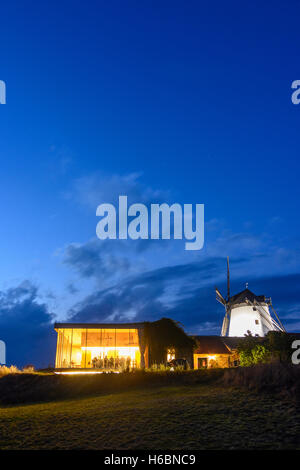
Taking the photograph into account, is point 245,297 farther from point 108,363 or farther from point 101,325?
point 108,363

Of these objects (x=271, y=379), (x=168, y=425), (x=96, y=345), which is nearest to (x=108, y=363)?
(x=96, y=345)

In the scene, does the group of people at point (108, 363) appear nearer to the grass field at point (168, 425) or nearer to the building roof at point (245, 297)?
the grass field at point (168, 425)

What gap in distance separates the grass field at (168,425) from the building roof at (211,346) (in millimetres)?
25850

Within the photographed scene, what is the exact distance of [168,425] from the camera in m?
8.46

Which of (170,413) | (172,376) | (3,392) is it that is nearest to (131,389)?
(172,376)

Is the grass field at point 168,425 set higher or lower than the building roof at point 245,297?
lower

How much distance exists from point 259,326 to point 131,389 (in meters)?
34.9

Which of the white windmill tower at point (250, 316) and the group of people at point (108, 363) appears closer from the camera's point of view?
the group of people at point (108, 363)

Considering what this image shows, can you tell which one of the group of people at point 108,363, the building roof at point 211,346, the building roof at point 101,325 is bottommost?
the group of people at point 108,363

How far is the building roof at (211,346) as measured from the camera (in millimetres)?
36750

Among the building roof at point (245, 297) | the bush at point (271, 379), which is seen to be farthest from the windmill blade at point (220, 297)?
the bush at point (271, 379)

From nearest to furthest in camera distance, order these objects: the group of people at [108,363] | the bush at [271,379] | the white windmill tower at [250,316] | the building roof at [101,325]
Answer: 1. the bush at [271,379]
2. the group of people at [108,363]
3. the building roof at [101,325]
4. the white windmill tower at [250,316]

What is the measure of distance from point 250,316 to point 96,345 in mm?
25692

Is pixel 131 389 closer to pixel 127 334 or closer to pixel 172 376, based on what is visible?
pixel 172 376
